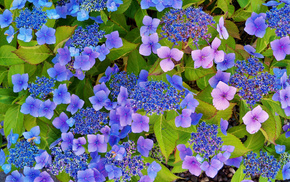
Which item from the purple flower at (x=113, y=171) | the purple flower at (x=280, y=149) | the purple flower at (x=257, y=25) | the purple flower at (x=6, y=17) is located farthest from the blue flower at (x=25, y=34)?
the purple flower at (x=280, y=149)

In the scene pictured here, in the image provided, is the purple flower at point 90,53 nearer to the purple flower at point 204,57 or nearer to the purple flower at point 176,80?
the purple flower at point 176,80

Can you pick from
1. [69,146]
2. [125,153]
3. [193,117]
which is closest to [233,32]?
[193,117]

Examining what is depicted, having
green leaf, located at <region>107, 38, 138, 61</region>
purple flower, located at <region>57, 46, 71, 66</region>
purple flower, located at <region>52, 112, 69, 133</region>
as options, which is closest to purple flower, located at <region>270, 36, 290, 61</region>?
green leaf, located at <region>107, 38, 138, 61</region>

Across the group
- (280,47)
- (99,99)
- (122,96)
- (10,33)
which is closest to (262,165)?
(280,47)

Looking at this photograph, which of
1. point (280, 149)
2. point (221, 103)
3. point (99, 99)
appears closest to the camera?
point (221, 103)

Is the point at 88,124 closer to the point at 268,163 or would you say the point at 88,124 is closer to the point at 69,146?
the point at 69,146

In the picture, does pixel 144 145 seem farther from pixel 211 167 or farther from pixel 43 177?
pixel 43 177

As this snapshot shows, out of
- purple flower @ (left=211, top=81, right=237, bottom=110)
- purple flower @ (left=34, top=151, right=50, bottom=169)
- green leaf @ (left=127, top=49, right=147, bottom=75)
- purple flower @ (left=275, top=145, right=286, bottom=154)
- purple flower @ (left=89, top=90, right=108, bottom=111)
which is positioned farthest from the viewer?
green leaf @ (left=127, top=49, right=147, bottom=75)

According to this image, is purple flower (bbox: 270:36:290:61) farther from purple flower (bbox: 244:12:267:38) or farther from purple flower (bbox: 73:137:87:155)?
purple flower (bbox: 73:137:87:155)
